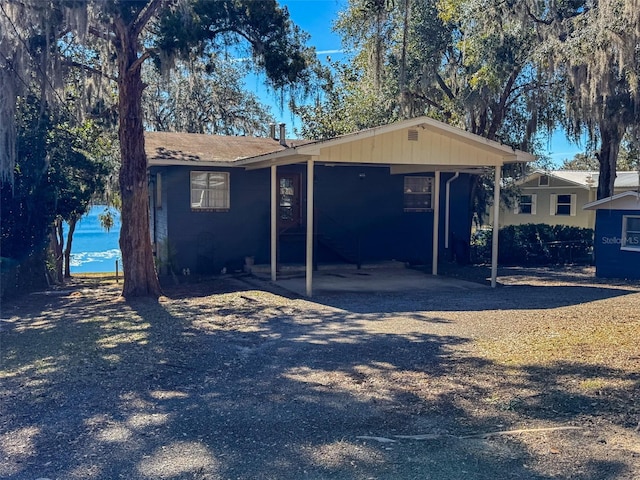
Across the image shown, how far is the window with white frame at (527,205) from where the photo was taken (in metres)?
26.7

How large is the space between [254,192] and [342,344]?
8517mm

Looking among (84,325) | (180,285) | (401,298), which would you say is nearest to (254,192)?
(180,285)

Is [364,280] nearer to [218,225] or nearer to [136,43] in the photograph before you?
[218,225]

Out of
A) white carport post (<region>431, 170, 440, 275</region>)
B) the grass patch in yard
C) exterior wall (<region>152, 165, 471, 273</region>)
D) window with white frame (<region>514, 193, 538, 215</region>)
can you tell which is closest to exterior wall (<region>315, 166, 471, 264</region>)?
exterior wall (<region>152, 165, 471, 273</region>)

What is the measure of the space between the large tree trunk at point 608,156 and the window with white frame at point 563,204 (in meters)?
9.17

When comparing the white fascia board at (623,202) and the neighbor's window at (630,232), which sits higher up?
the white fascia board at (623,202)

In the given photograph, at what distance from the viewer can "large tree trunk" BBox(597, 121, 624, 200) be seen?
1474cm

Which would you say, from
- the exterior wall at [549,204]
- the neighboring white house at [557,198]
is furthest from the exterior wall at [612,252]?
the exterior wall at [549,204]

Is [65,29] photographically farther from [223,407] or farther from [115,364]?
[223,407]

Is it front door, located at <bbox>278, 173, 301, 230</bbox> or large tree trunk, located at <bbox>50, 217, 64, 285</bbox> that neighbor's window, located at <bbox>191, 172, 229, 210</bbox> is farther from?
large tree trunk, located at <bbox>50, 217, 64, 285</bbox>

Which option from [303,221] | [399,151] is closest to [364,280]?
[303,221]

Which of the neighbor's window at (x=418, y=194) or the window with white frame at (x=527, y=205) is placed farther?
the window with white frame at (x=527, y=205)

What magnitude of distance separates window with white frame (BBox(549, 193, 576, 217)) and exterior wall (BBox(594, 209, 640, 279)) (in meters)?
12.2

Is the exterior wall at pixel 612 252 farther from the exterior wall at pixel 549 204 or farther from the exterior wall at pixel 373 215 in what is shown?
the exterior wall at pixel 549 204
